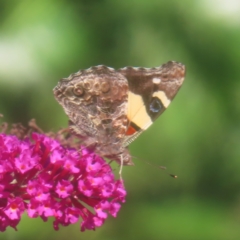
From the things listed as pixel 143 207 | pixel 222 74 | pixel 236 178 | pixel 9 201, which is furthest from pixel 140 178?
pixel 9 201

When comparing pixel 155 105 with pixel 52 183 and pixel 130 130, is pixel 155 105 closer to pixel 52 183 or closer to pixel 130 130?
pixel 130 130

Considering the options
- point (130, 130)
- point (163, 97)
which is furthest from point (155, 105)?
point (130, 130)

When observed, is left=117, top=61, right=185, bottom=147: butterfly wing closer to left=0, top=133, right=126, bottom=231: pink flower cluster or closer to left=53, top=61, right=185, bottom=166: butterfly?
left=53, top=61, right=185, bottom=166: butterfly

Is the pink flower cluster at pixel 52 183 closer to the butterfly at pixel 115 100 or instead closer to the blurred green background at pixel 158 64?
the butterfly at pixel 115 100

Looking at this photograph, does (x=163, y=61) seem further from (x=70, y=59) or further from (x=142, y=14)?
(x=70, y=59)

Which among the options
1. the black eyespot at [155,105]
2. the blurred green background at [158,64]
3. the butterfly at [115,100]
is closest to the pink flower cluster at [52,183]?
the butterfly at [115,100]
